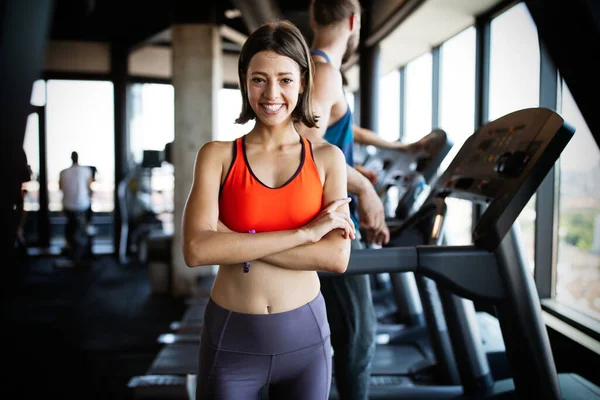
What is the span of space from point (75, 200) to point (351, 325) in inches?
235

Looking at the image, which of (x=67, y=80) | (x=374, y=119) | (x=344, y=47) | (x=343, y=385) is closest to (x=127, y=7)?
(x=67, y=80)

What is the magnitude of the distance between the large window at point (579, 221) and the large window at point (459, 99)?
102 cm

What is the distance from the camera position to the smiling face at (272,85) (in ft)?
3.52

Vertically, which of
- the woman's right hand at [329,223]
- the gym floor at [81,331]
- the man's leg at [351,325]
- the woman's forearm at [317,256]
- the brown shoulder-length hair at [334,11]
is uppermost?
the brown shoulder-length hair at [334,11]

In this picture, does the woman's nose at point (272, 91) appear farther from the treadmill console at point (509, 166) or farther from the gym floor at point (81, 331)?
the gym floor at point (81, 331)

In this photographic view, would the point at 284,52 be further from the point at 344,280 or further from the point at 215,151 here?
the point at 344,280

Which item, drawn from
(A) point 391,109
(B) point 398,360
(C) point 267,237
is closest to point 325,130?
(C) point 267,237

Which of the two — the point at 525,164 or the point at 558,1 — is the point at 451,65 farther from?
the point at 558,1

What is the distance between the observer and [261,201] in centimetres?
107

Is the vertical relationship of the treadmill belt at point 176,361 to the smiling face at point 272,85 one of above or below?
below

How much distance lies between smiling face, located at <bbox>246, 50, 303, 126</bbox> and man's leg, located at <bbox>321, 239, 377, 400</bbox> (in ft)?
2.44

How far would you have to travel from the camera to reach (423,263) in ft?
4.97

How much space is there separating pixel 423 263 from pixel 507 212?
308mm

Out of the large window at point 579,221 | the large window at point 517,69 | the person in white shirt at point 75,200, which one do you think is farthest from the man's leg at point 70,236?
the large window at point 579,221
